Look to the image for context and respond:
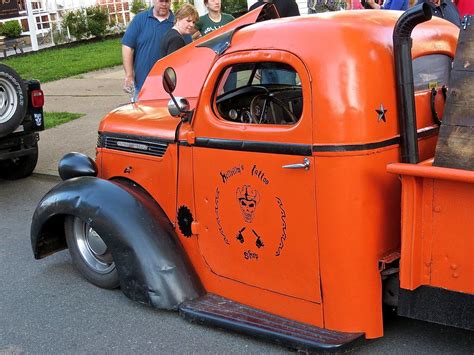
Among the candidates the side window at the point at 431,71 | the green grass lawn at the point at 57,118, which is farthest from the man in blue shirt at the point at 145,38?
the side window at the point at 431,71

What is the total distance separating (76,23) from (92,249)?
55.3 feet

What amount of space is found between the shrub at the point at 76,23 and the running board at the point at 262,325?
1765 centimetres

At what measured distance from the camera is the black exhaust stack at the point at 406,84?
3.08 m

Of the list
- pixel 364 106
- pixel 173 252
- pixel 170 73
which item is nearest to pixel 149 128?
pixel 170 73

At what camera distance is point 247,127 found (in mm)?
3506

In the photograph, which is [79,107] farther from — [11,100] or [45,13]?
[45,13]

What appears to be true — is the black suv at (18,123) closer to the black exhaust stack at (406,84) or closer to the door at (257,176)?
the door at (257,176)

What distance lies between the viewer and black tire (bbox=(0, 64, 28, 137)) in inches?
269

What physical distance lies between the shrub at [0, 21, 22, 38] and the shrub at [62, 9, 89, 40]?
139 centimetres

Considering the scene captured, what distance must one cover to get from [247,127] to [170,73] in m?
0.59

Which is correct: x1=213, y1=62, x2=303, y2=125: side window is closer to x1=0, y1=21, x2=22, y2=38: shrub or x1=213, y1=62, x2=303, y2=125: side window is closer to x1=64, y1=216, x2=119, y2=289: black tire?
x1=64, y1=216, x2=119, y2=289: black tire

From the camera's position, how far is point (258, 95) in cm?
390

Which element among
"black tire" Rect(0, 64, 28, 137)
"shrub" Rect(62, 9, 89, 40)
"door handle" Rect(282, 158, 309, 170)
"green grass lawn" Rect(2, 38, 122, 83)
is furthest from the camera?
"shrub" Rect(62, 9, 89, 40)

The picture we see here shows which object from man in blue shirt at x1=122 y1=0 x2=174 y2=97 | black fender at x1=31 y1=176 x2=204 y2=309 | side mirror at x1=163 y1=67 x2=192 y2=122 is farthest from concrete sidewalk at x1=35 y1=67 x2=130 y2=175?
side mirror at x1=163 y1=67 x2=192 y2=122
